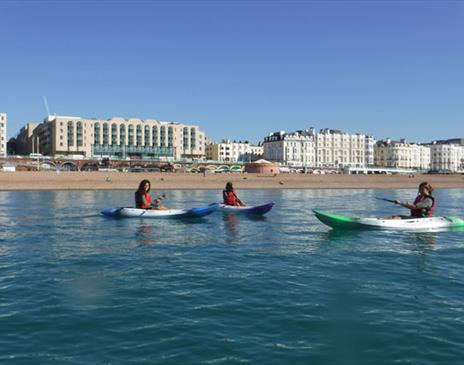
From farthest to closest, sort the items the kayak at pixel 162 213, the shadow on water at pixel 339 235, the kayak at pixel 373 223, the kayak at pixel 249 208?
the kayak at pixel 249 208
the kayak at pixel 162 213
the kayak at pixel 373 223
the shadow on water at pixel 339 235

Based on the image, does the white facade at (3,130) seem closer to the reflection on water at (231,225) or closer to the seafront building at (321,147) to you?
the seafront building at (321,147)

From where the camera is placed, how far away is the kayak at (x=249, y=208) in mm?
24922

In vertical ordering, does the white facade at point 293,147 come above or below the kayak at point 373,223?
above

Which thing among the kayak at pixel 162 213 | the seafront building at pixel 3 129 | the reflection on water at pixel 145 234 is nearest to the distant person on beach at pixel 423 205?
the kayak at pixel 162 213

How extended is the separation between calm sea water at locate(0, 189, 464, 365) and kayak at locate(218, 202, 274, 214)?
Result: 8.23 meters

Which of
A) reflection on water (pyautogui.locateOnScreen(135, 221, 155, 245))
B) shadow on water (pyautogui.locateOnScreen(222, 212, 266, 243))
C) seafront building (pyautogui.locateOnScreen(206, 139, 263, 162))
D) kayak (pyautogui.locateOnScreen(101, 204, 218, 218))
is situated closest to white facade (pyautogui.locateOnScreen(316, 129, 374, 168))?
seafront building (pyautogui.locateOnScreen(206, 139, 263, 162))

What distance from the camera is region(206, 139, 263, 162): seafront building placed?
565 feet

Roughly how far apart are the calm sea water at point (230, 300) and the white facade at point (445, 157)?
7384 inches

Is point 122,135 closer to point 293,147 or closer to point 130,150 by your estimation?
point 130,150

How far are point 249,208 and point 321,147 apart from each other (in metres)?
143

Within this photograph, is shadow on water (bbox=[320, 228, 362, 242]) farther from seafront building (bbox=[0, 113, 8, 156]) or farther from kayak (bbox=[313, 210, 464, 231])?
seafront building (bbox=[0, 113, 8, 156])

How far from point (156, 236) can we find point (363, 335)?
37.2 feet

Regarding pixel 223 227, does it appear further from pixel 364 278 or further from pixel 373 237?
pixel 364 278

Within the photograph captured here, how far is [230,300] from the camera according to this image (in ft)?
28.9
